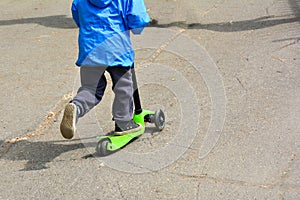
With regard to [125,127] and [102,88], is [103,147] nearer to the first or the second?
[125,127]

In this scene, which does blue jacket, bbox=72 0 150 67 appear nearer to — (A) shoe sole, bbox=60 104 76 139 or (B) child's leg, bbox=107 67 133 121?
(B) child's leg, bbox=107 67 133 121

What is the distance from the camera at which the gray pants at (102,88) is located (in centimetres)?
445

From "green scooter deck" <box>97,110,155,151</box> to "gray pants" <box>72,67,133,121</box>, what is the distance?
16cm

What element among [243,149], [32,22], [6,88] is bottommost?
[32,22]

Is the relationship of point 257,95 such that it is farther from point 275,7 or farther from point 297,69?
point 275,7

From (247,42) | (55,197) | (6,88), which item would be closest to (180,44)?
(247,42)

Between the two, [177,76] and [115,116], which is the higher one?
[115,116]

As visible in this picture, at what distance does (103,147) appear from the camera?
4449mm

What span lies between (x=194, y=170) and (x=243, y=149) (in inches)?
20.3

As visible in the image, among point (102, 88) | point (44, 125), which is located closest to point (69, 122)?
point (102, 88)

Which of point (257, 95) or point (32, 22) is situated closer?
point (257, 95)

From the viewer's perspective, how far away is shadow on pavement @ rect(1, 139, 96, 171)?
4508 millimetres

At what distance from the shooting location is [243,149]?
14.7ft

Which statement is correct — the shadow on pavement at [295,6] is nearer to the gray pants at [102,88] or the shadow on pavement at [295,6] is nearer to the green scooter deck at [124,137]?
the green scooter deck at [124,137]
